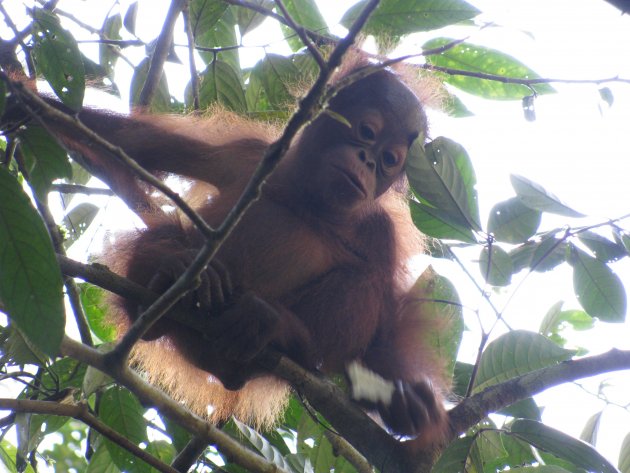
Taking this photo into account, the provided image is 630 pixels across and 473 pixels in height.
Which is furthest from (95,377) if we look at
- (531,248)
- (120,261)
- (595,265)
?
(595,265)

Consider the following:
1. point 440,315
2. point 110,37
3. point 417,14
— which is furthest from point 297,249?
point 110,37

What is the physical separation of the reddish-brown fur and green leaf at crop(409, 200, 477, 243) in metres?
0.68

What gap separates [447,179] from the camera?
277 centimetres

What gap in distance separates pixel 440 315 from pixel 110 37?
260 cm

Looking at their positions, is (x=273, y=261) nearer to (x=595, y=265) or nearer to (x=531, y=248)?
(x=531, y=248)

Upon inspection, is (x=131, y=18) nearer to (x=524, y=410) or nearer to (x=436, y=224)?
(x=436, y=224)

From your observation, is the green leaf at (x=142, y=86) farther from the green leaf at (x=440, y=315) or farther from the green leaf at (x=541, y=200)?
the green leaf at (x=541, y=200)

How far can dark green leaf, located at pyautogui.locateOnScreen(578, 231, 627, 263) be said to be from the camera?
301cm

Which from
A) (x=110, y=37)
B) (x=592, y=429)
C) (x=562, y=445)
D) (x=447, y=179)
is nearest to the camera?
(x=562, y=445)

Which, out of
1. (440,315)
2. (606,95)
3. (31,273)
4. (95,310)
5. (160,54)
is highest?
(160,54)

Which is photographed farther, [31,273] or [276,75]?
[276,75]

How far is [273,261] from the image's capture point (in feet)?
11.3

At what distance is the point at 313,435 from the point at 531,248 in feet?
4.62

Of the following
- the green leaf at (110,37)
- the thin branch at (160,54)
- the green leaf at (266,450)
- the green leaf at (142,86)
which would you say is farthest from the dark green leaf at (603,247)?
the green leaf at (110,37)
